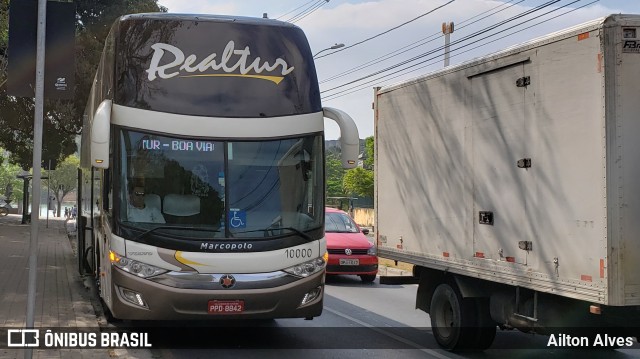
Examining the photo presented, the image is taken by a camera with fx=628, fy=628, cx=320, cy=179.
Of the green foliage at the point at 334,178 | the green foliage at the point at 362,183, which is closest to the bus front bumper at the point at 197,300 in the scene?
the green foliage at the point at 362,183

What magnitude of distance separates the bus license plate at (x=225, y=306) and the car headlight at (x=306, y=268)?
63 cm

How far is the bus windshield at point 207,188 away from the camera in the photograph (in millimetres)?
6766

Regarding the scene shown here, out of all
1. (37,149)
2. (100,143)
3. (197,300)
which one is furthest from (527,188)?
(37,149)

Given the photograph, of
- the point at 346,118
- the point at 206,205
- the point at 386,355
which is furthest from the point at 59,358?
the point at 346,118

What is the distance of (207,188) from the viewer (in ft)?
22.6

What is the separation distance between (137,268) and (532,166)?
4.13 m

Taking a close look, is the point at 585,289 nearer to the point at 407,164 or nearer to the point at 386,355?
the point at 386,355

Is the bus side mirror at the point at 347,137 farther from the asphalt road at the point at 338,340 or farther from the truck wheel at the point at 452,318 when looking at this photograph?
the asphalt road at the point at 338,340

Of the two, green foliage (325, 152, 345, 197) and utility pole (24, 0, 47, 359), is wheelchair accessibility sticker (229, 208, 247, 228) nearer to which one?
utility pole (24, 0, 47, 359)

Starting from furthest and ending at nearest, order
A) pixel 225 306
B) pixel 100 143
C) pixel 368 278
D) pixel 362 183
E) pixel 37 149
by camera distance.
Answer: pixel 362 183 → pixel 368 278 → pixel 225 306 → pixel 100 143 → pixel 37 149

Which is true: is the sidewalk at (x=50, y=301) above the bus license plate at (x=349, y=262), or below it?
below

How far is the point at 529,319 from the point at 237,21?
461 centimetres

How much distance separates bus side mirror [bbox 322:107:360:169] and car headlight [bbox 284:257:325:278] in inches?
50.2

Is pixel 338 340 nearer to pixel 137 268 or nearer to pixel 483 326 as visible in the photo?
pixel 483 326
